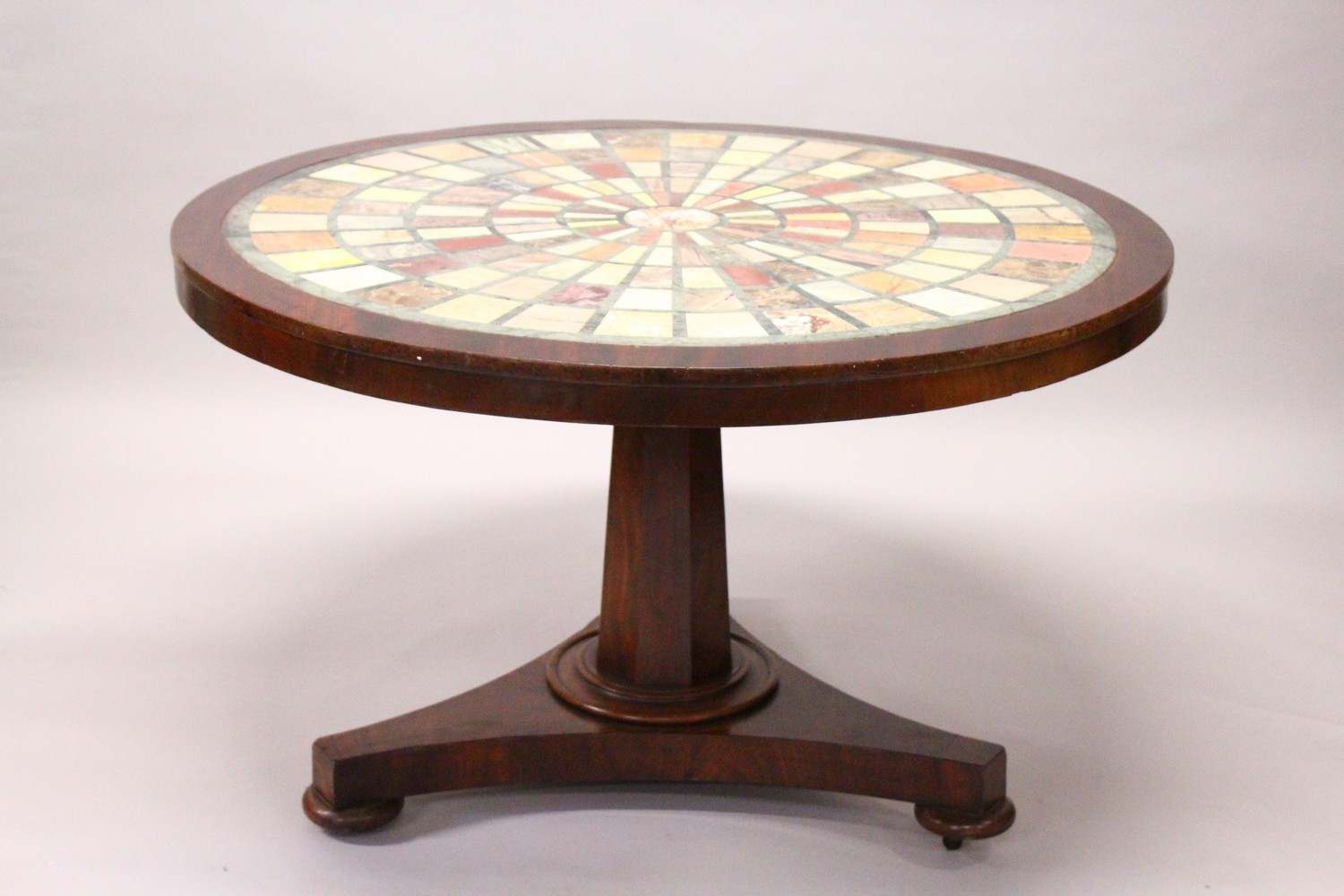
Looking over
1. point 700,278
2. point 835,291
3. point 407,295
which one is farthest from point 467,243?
point 835,291

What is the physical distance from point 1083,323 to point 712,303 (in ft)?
1.88

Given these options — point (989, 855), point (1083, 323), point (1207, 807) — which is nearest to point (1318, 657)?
point (1207, 807)

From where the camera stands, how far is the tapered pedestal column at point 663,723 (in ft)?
11.1

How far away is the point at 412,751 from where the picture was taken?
3391mm

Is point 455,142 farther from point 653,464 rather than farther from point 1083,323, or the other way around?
point 1083,323

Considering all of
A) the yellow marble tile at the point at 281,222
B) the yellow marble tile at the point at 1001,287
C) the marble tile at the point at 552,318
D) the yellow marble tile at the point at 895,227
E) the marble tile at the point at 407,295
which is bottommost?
the marble tile at the point at 552,318

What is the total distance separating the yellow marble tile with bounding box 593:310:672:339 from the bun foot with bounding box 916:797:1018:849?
1152 millimetres

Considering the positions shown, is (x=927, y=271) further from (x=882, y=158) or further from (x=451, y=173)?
(x=451, y=173)

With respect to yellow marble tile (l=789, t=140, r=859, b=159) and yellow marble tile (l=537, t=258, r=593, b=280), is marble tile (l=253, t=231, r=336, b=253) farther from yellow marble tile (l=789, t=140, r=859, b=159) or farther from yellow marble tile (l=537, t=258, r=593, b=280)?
yellow marble tile (l=789, t=140, r=859, b=159)

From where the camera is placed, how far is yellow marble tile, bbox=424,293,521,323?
2805mm

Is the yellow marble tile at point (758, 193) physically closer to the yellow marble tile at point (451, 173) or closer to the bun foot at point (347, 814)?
the yellow marble tile at point (451, 173)

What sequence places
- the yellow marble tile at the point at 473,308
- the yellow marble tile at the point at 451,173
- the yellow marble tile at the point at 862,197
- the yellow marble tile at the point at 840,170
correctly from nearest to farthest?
the yellow marble tile at the point at 473,308 → the yellow marble tile at the point at 862,197 → the yellow marble tile at the point at 451,173 → the yellow marble tile at the point at 840,170

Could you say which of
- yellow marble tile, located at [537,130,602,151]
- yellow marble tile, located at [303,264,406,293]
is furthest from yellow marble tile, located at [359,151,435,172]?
yellow marble tile, located at [303,264,406,293]

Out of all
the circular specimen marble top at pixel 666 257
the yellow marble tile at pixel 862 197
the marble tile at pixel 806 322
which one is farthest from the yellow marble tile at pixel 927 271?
the yellow marble tile at pixel 862 197
